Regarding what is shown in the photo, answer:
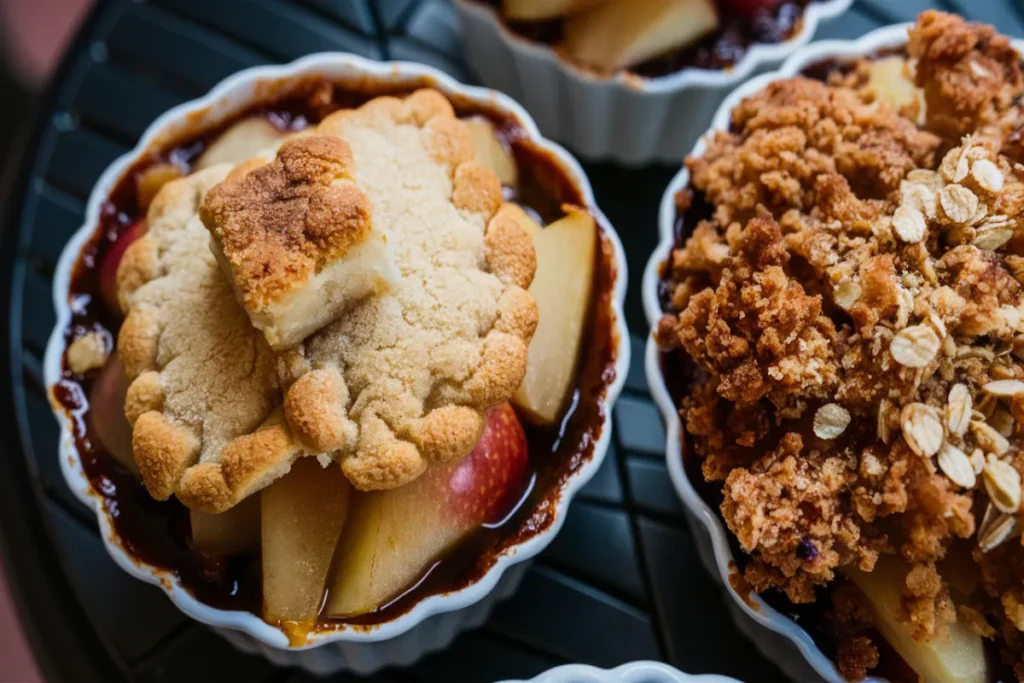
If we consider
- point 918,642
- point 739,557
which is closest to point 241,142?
point 739,557

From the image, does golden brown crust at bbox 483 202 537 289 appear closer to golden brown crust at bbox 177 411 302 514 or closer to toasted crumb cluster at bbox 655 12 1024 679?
toasted crumb cluster at bbox 655 12 1024 679

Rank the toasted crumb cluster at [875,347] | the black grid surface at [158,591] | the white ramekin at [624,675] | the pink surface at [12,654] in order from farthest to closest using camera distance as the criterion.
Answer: the pink surface at [12,654] < the black grid surface at [158,591] < the white ramekin at [624,675] < the toasted crumb cluster at [875,347]

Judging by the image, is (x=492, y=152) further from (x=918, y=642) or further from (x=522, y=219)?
(x=918, y=642)

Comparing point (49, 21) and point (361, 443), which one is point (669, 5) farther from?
point (49, 21)

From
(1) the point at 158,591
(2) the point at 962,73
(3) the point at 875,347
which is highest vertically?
(2) the point at 962,73

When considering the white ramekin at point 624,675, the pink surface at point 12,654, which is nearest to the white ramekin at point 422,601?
the white ramekin at point 624,675

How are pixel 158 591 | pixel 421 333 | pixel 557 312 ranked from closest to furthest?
pixel 421 333 → pixel 557 312 → pixel 158 591

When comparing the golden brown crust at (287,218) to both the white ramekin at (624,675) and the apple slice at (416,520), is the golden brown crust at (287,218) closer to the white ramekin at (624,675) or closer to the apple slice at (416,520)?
the apple slice at (416,520)

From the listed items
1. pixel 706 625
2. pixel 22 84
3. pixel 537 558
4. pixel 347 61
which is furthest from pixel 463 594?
pixel 22 84
